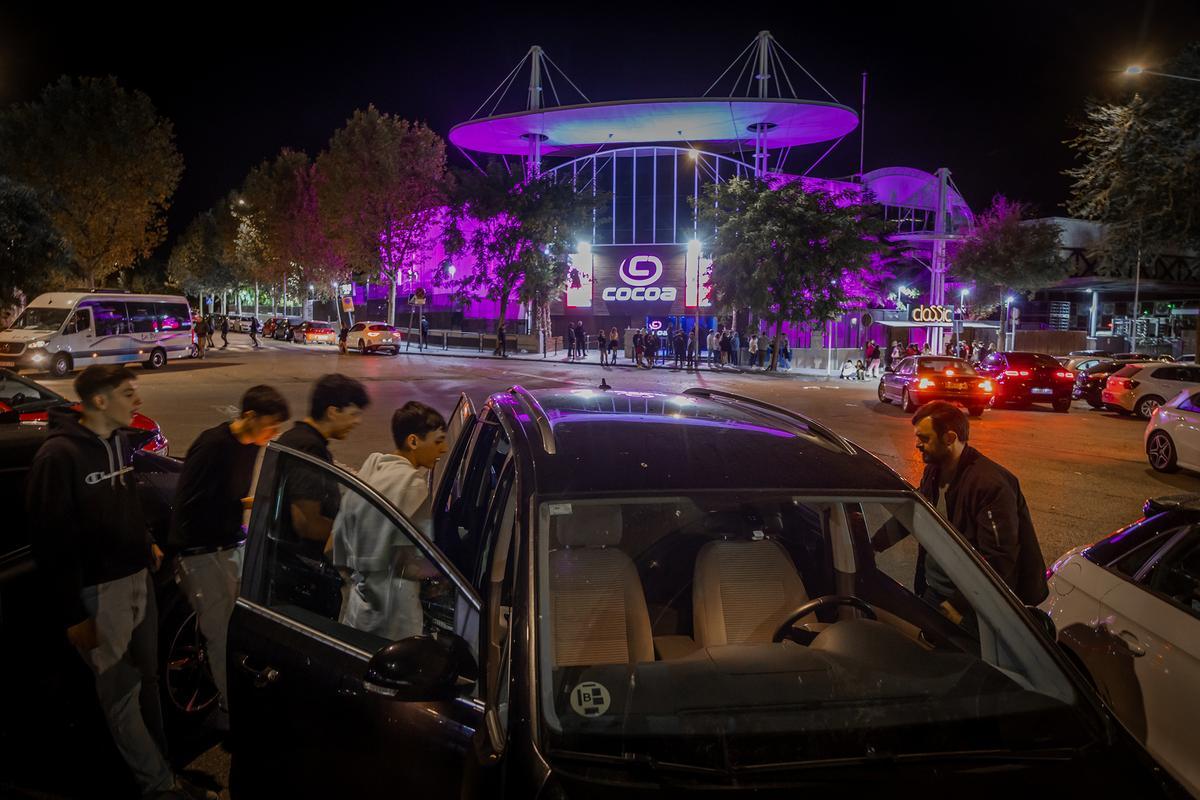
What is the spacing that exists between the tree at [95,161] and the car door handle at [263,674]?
1663 inches

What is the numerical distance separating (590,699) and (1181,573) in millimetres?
3027

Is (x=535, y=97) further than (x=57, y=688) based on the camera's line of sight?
Yes

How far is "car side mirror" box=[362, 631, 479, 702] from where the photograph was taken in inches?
84.9

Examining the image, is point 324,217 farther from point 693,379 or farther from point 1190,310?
point 1190,310

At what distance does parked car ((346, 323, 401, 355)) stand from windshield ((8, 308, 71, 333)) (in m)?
17.2

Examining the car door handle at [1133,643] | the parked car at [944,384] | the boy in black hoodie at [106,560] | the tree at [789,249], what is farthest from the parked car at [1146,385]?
the boy in black hoodie at [106,560]

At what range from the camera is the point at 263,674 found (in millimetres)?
2787

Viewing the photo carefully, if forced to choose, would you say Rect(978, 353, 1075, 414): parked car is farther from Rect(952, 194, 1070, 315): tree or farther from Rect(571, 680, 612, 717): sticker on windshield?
Rect(952, 194, 1070, 315): tree

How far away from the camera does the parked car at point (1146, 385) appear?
1956 centimetres

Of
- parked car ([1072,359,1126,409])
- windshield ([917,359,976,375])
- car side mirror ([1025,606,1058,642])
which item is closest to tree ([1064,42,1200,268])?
parked car ([1072,359,1126,409])

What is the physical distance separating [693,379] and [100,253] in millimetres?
31535

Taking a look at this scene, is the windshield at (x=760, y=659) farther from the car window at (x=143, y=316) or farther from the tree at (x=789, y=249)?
the tree at (x=789, y=249)

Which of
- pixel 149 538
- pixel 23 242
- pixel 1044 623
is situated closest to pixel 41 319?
pixel 23 242

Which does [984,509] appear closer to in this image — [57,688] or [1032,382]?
[57,688]
